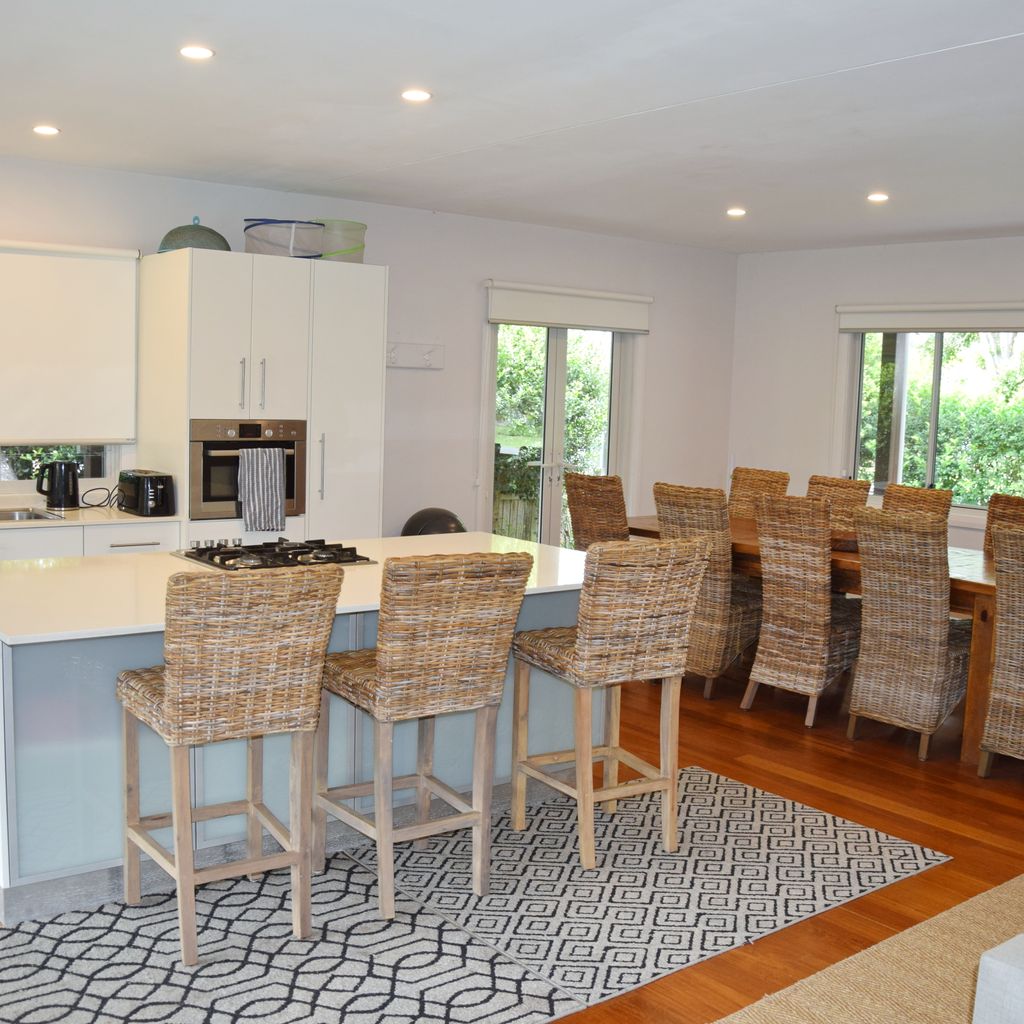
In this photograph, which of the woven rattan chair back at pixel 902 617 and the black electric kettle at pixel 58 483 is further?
the black electric kettle at pixel 58 483

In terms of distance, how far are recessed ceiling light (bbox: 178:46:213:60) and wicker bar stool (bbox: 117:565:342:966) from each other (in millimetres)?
1757

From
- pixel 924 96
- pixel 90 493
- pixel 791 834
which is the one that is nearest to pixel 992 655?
pixel 791 834

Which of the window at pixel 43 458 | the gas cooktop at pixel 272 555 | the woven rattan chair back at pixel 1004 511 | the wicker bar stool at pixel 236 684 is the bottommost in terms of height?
the wicker bar stool at pixel 236 684

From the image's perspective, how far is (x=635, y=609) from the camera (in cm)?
334

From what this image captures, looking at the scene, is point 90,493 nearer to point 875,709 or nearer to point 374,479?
point 374,479

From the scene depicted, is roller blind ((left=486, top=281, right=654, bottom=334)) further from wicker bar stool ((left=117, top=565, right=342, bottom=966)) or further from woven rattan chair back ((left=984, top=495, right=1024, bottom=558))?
wicker bar stool ((left=117, top=565, right=342, bottom=966))

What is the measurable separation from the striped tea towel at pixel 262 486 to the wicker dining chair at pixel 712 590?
1829mm

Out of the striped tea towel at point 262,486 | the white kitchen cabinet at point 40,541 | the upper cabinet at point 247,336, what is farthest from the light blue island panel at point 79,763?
the upper cabinet at point 247,336

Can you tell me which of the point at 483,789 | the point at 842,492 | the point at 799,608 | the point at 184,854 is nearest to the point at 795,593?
the point at 799,608

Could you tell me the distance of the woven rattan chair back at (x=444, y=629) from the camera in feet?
9.57

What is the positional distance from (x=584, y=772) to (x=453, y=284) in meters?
4.18

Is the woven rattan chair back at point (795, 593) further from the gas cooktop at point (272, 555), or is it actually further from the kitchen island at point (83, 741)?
the gas cooktop at point (272, 555)

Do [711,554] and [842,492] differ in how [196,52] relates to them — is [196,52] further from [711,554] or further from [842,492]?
[842,492]

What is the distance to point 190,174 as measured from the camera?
18.6ft
